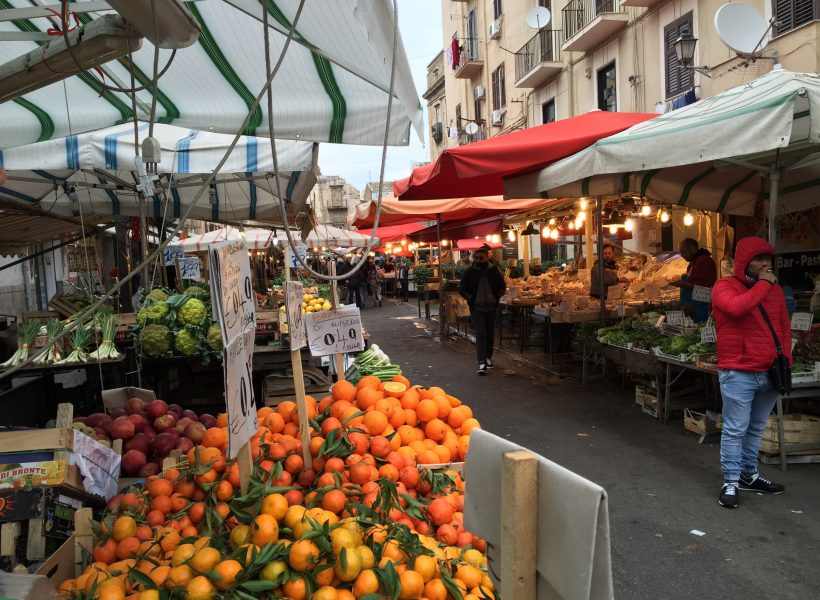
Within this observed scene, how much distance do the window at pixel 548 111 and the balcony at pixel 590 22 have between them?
2.71 metres

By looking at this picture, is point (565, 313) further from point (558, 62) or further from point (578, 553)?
→ point (558, 62)

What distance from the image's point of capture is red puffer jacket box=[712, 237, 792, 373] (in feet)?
14.0

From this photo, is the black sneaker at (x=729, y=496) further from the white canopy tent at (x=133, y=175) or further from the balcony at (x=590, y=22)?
the balcony at (x=590, y=22)

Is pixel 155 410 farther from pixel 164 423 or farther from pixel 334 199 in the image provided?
pixel 334 199

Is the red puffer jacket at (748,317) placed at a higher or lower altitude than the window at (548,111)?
lower

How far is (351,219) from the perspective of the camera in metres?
12.1

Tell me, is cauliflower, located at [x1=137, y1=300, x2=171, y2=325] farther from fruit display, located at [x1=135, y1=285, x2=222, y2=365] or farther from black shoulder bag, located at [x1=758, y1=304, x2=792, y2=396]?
black shoulder bag, located at [x1=758, y1=304, x2=792, y2=396]

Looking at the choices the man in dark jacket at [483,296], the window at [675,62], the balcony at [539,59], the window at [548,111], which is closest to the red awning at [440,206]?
the man in dark jacket at [483,296]

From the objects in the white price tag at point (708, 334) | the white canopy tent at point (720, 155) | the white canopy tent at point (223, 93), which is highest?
the white canopy tent at point (223, 93)

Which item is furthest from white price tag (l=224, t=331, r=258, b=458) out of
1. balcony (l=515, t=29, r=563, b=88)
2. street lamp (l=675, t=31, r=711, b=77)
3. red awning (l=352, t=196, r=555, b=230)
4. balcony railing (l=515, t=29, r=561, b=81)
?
balcony railing (l=515, t=29, r=561, b=81)

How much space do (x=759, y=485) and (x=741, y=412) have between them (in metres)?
0.72

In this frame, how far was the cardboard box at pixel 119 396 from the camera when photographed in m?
4.38

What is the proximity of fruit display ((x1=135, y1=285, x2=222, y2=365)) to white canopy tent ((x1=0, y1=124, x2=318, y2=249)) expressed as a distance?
1188 millimetres

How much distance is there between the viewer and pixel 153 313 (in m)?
5.89
